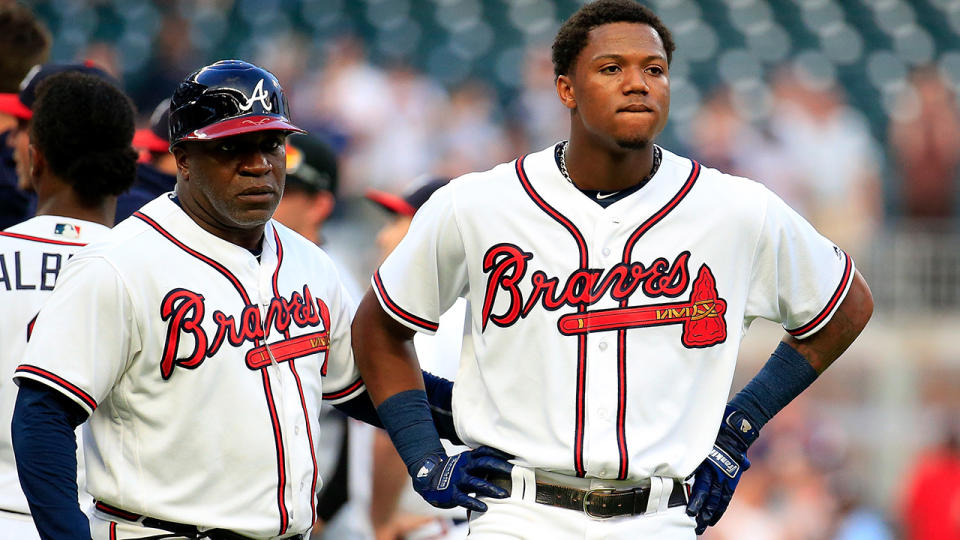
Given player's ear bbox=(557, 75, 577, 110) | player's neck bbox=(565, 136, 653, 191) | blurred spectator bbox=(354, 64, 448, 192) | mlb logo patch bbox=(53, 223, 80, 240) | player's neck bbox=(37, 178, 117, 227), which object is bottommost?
mlb logo patch bbox=(53, 223, 80, 240)

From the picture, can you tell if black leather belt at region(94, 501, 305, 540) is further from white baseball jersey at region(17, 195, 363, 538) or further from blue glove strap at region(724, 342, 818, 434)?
blue glove strap at region(724, 342, 818, 434)

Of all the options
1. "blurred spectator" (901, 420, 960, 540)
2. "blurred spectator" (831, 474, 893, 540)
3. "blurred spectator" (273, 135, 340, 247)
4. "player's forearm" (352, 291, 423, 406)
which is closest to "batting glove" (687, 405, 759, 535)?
"player's forearm" (352, 291, 423, 406)

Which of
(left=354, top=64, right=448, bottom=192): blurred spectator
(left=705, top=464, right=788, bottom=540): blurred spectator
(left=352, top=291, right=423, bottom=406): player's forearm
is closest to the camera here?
Answer: (left=352, top=291, right=423, bottom=406): player's forearm

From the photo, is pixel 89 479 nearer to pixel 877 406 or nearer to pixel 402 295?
pixel 402 295

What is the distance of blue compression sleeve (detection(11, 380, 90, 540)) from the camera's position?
271 centimetres

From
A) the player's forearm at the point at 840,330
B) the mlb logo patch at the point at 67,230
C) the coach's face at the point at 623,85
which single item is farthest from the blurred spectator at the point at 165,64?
the player's forearm at the point at 840,330

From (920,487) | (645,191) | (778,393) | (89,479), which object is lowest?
(920,487)

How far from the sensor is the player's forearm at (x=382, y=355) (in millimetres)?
3312

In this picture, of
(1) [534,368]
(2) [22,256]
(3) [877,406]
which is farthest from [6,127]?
(3) [877,406]

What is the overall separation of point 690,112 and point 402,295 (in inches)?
384

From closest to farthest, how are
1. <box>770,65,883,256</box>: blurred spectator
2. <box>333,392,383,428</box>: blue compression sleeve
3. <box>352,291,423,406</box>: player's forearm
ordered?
<box>352,291,423,406</box>: player's forearm, <box>333,392,383,428</box>: blue compression sleeve, <box>770,65,883,256</box>: blurred spectator

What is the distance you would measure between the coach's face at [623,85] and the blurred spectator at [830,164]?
7.73m

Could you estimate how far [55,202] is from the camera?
3.55 m

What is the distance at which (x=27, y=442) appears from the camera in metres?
2.74
